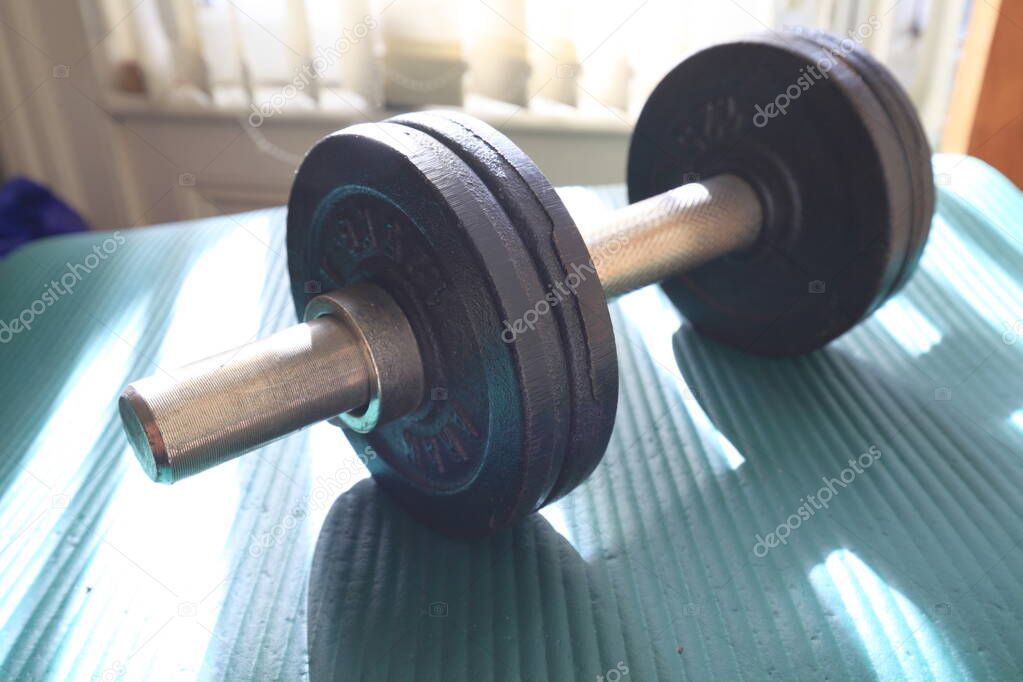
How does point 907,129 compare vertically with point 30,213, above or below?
above

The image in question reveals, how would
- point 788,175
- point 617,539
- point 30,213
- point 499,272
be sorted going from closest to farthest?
point 499,272
point 617,539
point 788,175
point 30,213

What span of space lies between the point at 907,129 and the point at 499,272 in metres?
0.49

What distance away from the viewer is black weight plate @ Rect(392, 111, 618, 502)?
0.58 m

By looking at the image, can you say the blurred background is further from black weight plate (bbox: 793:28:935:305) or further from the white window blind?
black weight plate (bbox: 793:28:935:305)

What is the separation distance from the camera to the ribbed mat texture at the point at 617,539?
2.13 feet

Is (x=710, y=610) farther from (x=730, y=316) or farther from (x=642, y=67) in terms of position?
(x=642, y=67)

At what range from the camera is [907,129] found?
822mm

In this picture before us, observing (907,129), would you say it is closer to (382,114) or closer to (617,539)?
(617,539)

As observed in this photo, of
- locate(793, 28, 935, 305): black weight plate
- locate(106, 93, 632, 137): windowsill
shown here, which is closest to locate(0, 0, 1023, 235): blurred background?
locate(106, 93, 632, 137): windowsill

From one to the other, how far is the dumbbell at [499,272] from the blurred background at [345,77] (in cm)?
70

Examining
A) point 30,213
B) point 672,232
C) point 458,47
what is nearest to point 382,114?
point 458,47

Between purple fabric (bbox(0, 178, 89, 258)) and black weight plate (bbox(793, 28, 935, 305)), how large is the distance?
1689mm

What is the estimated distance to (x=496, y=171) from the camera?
1.98ft

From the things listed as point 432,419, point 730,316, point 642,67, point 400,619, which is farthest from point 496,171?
point 642,67
